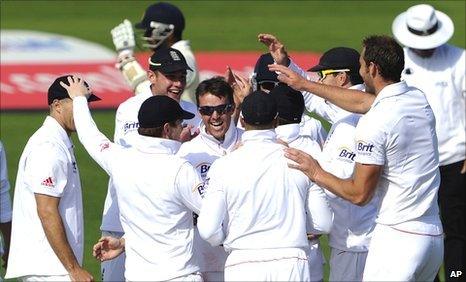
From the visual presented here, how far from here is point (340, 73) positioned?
7914mm

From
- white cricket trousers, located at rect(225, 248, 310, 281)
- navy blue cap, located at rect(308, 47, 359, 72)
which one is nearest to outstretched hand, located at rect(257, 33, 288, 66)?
navy blue cap, located at rect(308, 47, 359, 72)

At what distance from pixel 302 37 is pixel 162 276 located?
38.1 feet

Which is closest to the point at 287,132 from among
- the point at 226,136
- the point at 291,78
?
the point at 291,78

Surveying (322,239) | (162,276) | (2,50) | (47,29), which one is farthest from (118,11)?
(162,276)

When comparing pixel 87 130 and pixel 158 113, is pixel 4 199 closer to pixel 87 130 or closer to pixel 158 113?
pixel 87 130

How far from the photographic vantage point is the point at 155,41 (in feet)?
32.3

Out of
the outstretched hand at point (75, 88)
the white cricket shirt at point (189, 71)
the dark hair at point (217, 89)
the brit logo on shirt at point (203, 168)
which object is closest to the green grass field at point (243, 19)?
the white cricket shirt at point (189, 71)

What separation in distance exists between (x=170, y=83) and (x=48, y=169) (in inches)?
47.7

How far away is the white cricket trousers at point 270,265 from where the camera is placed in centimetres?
676

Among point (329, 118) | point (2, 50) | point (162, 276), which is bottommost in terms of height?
point (162, 276)

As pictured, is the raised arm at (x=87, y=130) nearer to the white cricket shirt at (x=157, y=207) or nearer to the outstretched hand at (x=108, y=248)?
the white cricket shirt at (x=157, y=207)

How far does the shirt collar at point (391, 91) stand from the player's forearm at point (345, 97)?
0.99ft

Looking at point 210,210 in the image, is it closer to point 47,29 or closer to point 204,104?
point 204,104

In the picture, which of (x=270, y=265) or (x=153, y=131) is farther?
(x=153, y=131)
